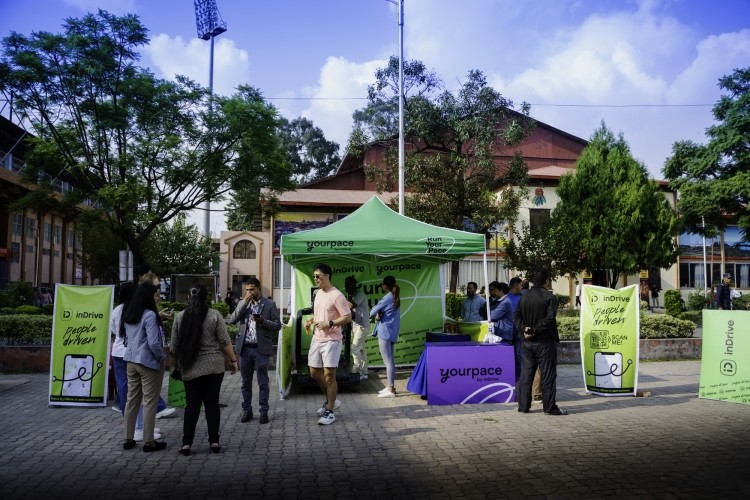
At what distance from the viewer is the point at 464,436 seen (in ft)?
23.2

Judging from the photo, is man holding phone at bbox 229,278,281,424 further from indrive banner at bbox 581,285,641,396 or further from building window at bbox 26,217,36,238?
building window at bbox 26,217,36,238

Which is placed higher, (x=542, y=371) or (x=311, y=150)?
(x=311, y=150)

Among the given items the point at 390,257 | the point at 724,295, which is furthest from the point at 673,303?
the point at 390,257

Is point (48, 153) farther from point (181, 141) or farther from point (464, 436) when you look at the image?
point (464, 436)

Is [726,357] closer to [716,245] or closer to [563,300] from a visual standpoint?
[563,300]

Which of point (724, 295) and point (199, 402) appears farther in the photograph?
point (724, 295)

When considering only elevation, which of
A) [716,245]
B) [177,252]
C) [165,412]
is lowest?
[165,412]

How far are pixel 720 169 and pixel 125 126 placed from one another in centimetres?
2797

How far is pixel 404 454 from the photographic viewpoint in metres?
6.31

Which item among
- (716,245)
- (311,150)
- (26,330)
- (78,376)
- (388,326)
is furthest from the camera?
(311,150)

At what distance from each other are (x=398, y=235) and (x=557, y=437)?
477 centimetres

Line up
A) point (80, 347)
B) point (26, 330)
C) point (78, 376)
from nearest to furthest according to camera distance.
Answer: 1. point (78, 376)
2. point (80, 347)
3. point (26, 330)

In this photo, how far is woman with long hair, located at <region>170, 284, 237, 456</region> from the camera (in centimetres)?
623

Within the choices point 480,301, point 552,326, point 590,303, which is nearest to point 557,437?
point 552,326
